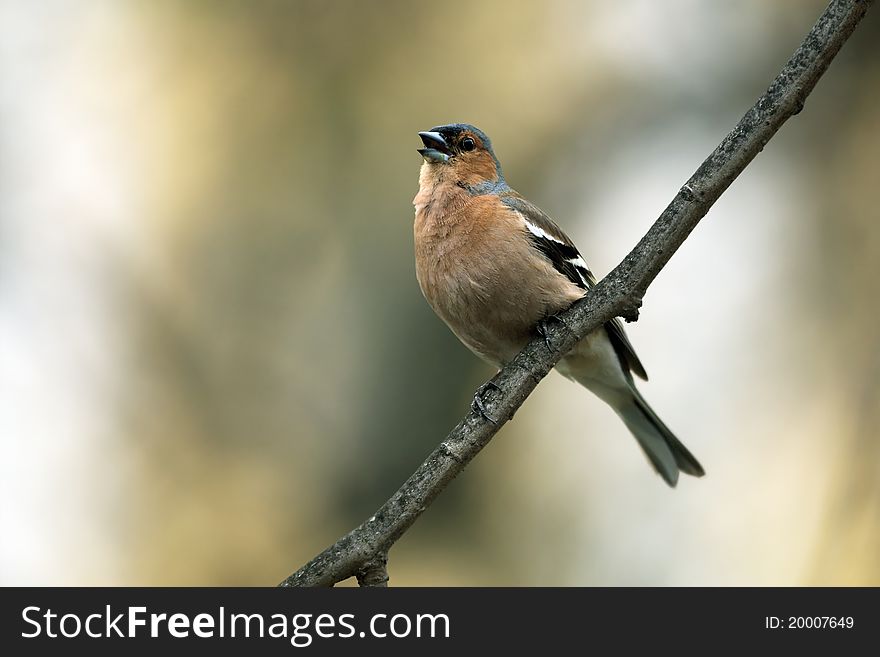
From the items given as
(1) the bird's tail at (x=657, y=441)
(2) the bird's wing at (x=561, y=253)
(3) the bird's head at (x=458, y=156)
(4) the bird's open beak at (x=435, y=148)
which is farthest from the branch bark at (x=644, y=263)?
(1) the bird's tail at (x=657, y=441)

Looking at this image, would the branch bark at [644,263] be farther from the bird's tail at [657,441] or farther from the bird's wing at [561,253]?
the bird's tail at [657,441]

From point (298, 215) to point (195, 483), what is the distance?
3.33 metres

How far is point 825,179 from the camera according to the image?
9.79 meters

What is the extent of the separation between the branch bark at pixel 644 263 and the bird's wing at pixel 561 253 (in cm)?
201

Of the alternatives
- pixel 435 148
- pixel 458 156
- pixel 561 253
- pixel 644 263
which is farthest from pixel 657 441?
pixel 644 263

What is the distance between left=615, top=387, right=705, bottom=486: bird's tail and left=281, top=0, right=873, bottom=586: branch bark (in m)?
2.95

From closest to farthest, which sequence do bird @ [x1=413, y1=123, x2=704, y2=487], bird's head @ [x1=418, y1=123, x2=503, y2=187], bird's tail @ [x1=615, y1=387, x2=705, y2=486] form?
1. bird @ [x1=413, y1=123, x2=704, y2=487]
2. bird's head @ [x1=418, y1=123, x2=503, y2=187]
3. bird's tail @ [x1=615, y1=387, x2=705, y2=486]

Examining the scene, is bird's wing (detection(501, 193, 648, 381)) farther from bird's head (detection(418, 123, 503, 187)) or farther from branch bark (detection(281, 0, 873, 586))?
branch bark (detection(281, 0, 873, 586))

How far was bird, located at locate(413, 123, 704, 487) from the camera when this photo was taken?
5.45 m

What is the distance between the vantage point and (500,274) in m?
5.47

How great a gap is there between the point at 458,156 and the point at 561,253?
100 centimetres

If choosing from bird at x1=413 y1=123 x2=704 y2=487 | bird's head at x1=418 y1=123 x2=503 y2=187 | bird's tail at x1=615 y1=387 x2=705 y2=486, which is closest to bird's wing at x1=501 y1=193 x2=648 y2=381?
bird at x1=413 y1=123 x2=704 y2=487

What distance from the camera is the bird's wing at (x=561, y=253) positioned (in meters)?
5.87

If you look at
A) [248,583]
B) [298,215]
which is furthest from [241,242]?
[248,583]
